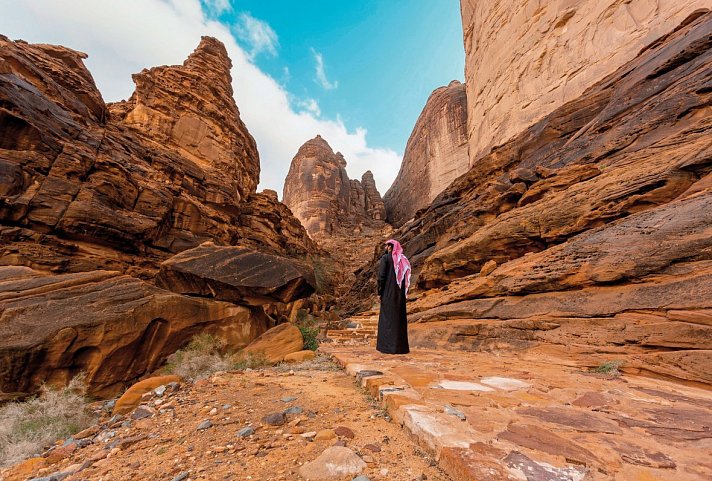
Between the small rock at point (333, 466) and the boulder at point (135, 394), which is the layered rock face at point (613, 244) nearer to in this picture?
the small rock at point (333, 466)

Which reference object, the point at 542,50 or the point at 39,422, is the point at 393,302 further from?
the point at 542,50

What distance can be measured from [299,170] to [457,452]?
5332cm

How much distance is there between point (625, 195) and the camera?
6141 mm

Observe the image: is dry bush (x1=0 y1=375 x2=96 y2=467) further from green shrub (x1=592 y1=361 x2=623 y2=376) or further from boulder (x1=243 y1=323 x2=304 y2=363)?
green shrub (x1=592 y1=361 x2=623 y2=376)

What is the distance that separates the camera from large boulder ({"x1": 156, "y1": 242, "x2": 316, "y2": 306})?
6.59m

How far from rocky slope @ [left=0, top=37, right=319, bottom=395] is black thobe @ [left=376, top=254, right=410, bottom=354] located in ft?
8.96

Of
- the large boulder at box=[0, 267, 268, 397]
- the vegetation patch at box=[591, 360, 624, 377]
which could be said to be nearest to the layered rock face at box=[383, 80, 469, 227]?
the vegetation patch at box=[591, 360, 624, 377]

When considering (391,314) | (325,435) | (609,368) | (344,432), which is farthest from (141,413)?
(609,368)

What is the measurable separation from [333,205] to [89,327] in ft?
142

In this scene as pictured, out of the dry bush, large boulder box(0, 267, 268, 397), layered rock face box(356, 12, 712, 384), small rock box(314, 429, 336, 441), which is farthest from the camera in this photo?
large boulder box(0, 267, 268, 397)

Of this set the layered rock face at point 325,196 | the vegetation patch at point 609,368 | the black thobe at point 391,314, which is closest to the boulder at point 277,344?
the black thobe at point 391,314

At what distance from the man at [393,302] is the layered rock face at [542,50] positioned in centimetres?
1658

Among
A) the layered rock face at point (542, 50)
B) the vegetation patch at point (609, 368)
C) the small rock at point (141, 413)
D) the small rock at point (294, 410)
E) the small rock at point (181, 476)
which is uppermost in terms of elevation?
the layered rock face at point (542, 50)

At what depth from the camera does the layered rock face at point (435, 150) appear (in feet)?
115
